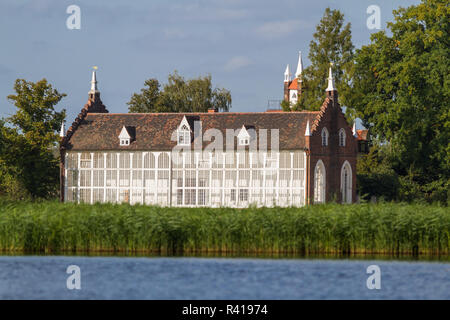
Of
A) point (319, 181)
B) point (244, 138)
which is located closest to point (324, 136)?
point (319, 181)

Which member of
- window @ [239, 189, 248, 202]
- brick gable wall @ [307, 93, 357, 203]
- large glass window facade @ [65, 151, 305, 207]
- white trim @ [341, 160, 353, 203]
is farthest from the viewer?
white trim @ [341, 160, 353, 203]

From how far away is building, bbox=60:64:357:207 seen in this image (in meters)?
60.1

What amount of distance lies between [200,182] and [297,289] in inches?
1314

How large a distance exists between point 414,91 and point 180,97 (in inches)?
1229

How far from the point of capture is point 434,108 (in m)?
65.5

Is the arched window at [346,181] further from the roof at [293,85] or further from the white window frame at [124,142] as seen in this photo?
the roof at [293,85]

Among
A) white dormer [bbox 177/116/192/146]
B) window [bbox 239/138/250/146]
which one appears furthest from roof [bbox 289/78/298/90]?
window [bbox 239/138/250/146]

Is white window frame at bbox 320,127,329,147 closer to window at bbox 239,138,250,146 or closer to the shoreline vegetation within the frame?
window at bbox 239,138,250,146

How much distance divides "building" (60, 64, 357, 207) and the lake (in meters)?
26.4

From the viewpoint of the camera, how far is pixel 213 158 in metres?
61.5

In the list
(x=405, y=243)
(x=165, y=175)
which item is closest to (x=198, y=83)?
(x=165, y=175)

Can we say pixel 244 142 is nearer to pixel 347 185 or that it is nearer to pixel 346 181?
pixel 346 181
